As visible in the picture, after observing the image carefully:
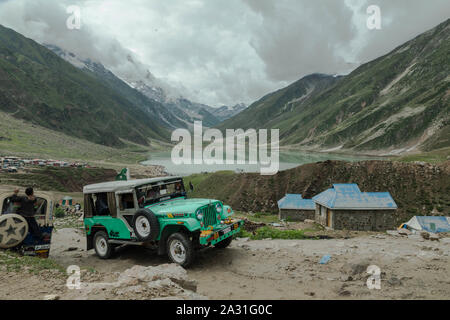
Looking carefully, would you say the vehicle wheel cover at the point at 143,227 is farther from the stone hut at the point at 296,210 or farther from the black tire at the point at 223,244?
the stone hut at the point at 296,210

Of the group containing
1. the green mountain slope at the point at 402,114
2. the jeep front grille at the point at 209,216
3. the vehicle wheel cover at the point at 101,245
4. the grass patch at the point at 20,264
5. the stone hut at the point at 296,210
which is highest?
the green mountain slope at the point at 402,114

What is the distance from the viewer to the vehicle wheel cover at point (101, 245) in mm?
10609

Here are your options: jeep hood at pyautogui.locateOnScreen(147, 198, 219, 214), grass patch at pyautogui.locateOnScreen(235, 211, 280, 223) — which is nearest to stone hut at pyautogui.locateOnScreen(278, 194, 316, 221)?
grass patch at pyautogui.locateOnScreen(235, 211, 280, 223)

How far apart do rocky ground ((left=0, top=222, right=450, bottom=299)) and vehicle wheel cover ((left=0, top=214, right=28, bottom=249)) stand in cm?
215

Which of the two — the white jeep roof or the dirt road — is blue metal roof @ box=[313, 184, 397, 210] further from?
the white jeep roof

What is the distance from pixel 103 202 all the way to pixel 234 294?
6.36m

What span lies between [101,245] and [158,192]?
3137mm

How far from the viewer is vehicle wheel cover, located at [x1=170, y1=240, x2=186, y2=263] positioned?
28.4 ft

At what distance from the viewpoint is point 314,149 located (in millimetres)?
177750

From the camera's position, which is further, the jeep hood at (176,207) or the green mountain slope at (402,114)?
the green mountain slope at (402,114)

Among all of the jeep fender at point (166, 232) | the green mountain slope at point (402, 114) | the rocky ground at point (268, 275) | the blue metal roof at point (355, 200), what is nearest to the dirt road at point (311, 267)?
the rocky ground at point (268, 275)

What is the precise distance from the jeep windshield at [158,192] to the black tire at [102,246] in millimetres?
2347
